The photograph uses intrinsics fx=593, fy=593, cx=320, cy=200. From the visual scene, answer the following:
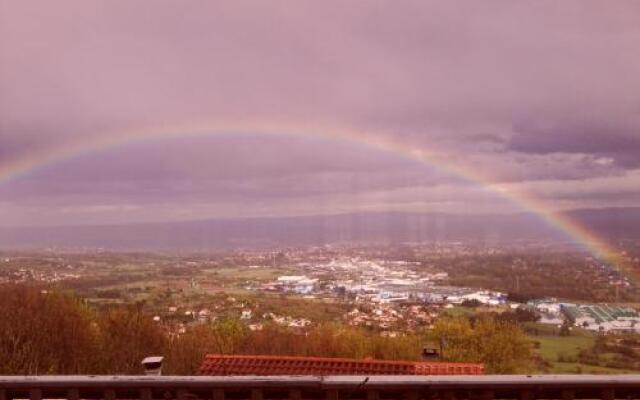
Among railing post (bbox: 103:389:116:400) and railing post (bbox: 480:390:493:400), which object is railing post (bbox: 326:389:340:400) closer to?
railing post (bbox: 480:390:493:400)

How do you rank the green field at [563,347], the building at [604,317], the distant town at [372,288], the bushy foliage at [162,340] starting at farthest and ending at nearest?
the building at [604,317] → the distant town at [372,288] → the green field at [563,347] → the bushy foliage at [162,340]

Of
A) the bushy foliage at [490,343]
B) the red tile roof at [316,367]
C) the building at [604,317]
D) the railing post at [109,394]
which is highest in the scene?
the railing post at [109,394]

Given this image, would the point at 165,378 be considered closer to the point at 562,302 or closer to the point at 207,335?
the point at 207,335

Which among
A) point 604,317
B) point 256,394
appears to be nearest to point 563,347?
point 604,317

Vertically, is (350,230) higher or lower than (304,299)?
higher

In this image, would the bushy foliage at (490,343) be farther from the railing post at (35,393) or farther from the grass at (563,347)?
the railing post at (35,393)

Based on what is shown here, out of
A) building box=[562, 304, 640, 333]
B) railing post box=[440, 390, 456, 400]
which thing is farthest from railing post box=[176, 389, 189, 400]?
building box=[562, 304, 640, 333]

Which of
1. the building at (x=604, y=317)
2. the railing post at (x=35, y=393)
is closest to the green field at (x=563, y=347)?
the building at (x=604, y=317)

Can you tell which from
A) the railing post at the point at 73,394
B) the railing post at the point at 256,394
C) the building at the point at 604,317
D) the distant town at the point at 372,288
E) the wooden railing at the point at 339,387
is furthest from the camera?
the building at the point at 604,317

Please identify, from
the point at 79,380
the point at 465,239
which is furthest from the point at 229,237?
the point at 79,380
